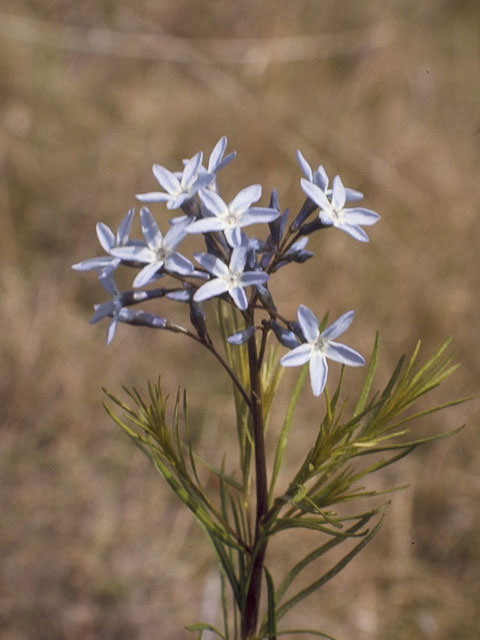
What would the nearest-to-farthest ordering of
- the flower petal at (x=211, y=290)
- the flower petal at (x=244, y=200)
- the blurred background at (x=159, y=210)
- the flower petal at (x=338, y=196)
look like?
the flower petal at (x=211, y=290) → the flower petal at (x=244, y=200) → the flower petal at (x=338, y=196) → the blurred background at (x=159, y=210)

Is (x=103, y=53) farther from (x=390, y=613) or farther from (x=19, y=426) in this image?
(x=390, y=613)

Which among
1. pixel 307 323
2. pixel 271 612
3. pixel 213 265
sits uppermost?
pixel 213 265

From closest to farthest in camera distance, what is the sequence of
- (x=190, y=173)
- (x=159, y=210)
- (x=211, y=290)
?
(x=211, y=290) < (x=190, y=173) < (x=159, y=210)

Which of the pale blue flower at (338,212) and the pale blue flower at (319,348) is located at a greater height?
the pale blue flower at (338,212)

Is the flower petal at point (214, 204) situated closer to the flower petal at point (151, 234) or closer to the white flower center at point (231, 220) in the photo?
the white flower center at point (231, 220)

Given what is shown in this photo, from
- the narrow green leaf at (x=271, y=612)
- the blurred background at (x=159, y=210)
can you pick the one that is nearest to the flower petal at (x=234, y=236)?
the narrow green leaf at (x=271, y=612)

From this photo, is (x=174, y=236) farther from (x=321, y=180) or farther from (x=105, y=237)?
(x=321, y=180)

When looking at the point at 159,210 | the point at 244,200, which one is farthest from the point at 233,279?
the point at 159,210
